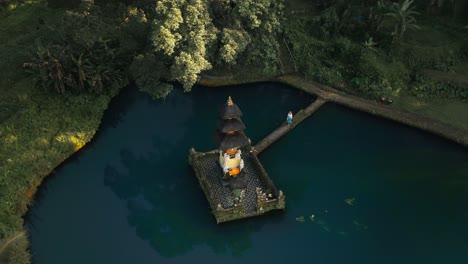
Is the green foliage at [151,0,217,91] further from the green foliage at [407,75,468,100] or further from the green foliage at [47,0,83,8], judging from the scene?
the green foliage at [407,75,468,100]

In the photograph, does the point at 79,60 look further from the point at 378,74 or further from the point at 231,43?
the point at 378,74

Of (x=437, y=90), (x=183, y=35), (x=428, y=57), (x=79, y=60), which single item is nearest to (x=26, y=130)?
(x=79, y=60)

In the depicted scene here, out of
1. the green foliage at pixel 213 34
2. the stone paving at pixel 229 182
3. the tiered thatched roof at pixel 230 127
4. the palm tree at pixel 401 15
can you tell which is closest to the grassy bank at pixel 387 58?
the palm tree at pixel 401 15

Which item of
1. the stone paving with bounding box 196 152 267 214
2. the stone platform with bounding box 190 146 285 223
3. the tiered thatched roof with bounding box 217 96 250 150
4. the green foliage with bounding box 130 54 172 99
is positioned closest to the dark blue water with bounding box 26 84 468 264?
the stone platform with bounding box 190 146 285 223

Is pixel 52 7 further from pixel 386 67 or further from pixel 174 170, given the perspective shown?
pixel 386 67

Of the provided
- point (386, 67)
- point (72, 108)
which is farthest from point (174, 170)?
point (386, 67)
